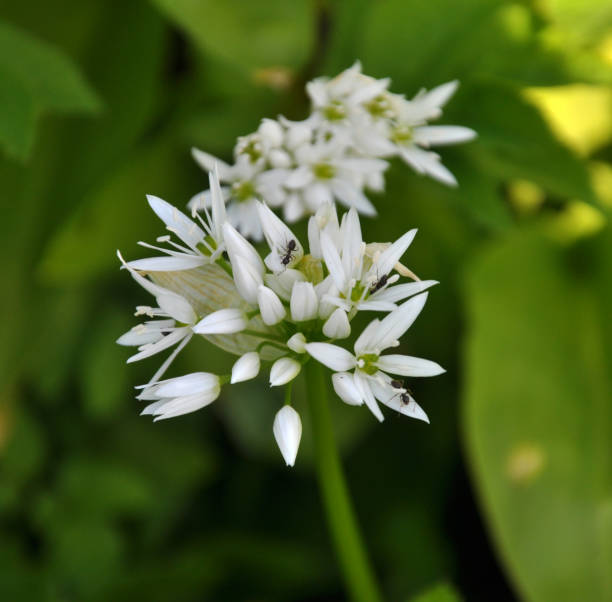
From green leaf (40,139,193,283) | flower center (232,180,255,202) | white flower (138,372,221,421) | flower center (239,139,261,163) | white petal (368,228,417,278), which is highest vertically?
green leaf (40,139,193,283)

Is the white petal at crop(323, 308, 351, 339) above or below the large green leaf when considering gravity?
below

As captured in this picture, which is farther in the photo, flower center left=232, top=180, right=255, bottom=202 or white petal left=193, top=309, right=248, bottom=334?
flower center left=232, top=180, right=255, bottom=202

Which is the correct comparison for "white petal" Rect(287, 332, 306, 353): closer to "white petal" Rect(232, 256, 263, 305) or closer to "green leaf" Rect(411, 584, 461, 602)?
"white petal" Rect(232, 256, 263, 305)

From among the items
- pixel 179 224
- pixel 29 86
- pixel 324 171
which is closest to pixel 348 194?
pixel 324 171

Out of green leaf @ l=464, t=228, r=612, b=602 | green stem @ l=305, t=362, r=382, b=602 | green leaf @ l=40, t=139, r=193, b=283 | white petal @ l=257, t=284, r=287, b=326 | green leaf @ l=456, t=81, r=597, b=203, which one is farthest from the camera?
green leaf @ l=40, t=139, r=193, b=283

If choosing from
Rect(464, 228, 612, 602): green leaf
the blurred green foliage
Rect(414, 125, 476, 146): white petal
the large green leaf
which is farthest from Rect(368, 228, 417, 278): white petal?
Rect(464, 228, 612, 602): green leaf

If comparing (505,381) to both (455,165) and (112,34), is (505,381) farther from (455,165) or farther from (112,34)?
(112,34)

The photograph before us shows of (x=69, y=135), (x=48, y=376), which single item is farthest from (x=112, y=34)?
Answer: (x=48, y=376)
